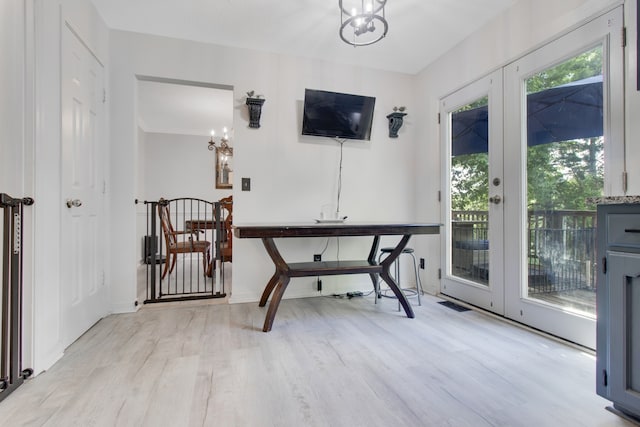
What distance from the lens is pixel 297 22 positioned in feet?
8.18

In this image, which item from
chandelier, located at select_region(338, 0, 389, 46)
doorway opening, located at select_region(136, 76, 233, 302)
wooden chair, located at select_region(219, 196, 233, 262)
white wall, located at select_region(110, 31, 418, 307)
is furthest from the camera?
doorway opening, located at select_region(136, 76, 233, 302)

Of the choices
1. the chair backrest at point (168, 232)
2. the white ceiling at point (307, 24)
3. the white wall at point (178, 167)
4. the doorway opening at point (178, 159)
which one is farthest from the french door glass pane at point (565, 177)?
the white wall at point (178, 167)

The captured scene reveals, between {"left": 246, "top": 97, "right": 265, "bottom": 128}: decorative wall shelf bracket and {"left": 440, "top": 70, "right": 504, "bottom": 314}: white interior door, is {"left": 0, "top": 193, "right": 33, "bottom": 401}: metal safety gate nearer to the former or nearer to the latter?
{"left": 246, "top": 97, "right": 265, "bottom": 128}: decorative wall shelf bracket

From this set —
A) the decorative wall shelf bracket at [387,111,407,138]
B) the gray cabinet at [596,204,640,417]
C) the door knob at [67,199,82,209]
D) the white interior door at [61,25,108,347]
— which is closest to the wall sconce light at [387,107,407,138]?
the decorative wall shelf bracket at [387,111,407,138]

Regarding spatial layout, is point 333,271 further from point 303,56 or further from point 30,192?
point 303,56

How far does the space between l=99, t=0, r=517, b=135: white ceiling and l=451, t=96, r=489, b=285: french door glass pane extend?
0.68 metres

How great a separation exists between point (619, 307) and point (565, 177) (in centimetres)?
108

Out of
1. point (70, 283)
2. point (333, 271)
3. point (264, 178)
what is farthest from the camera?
point (264, 178)

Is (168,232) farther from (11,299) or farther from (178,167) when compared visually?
(178,167)

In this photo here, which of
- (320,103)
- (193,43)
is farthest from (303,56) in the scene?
(193,43)

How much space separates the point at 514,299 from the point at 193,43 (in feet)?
11.5

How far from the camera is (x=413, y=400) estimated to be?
135 cm

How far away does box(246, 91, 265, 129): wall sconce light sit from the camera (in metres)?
2.77

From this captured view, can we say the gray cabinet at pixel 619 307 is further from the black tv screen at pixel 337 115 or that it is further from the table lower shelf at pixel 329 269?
the black tv screen at pixel 337 115
